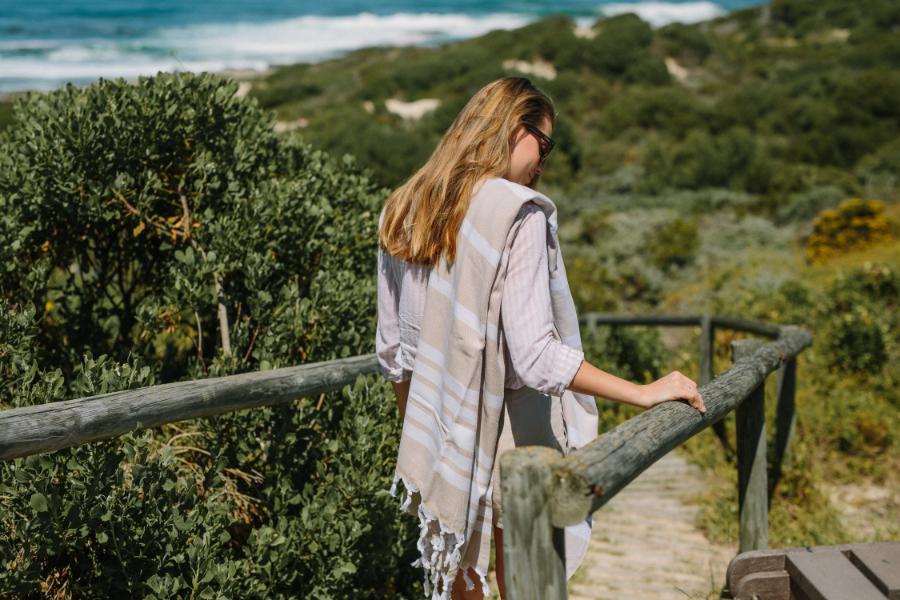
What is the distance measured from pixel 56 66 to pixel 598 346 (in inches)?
875

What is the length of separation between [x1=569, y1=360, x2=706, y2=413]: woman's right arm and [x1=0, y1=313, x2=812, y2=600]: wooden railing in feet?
0.16

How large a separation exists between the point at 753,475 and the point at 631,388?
73.5 inches

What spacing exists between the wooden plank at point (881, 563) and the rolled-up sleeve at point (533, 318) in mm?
1164

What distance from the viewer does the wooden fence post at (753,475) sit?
11.1ft

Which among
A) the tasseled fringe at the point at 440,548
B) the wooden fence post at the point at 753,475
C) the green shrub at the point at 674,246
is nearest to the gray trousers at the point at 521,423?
the tasseled fringe at the point at 440,548

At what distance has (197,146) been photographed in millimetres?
3672

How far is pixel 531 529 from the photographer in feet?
5.11

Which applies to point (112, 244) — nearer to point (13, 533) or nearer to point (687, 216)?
point (13, 533)

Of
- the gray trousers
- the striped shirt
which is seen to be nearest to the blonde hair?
the striped shirt

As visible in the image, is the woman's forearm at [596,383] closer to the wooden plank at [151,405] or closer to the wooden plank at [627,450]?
the wooden plank at [627,450]

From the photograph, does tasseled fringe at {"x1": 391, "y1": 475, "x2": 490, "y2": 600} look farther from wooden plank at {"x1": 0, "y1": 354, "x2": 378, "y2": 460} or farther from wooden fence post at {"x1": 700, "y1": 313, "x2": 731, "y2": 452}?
wooden fence post at {"x1": 700, "y1": 313, "x2": 731, "y2": 452}

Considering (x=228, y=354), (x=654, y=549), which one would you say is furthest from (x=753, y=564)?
(x=228, y=354)

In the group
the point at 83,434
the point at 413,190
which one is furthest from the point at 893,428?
the point at 83,434

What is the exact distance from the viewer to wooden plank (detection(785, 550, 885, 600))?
2.17 m
